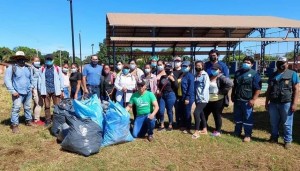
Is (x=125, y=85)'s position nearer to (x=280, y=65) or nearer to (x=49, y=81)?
(x=49, y=81)

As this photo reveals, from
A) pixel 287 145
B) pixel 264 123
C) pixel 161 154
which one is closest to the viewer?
pixel 161 154

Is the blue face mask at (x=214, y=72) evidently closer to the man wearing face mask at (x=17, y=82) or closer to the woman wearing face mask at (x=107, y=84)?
the woman wearing face mask at (x=107, y=84)

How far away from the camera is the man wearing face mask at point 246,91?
556 cm

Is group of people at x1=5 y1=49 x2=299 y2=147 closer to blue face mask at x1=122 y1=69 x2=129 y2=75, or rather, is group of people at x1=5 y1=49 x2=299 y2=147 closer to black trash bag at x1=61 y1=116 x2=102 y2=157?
blue face mask at x1=122 y1=69 x2=129 y2=75

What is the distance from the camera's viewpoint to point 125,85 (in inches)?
255

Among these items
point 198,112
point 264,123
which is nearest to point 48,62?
point 198,112

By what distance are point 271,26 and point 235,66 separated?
329 cm

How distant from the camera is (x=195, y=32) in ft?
69.6

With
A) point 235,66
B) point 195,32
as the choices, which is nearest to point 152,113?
point 235,66

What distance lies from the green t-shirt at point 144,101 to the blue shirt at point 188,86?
697 mm

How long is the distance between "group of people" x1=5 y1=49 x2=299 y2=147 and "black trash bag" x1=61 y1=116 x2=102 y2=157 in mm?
952

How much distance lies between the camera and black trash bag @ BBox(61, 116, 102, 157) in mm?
4895

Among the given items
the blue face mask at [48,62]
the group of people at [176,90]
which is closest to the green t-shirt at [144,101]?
the group of people at [176,90]

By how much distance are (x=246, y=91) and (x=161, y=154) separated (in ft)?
6.47
